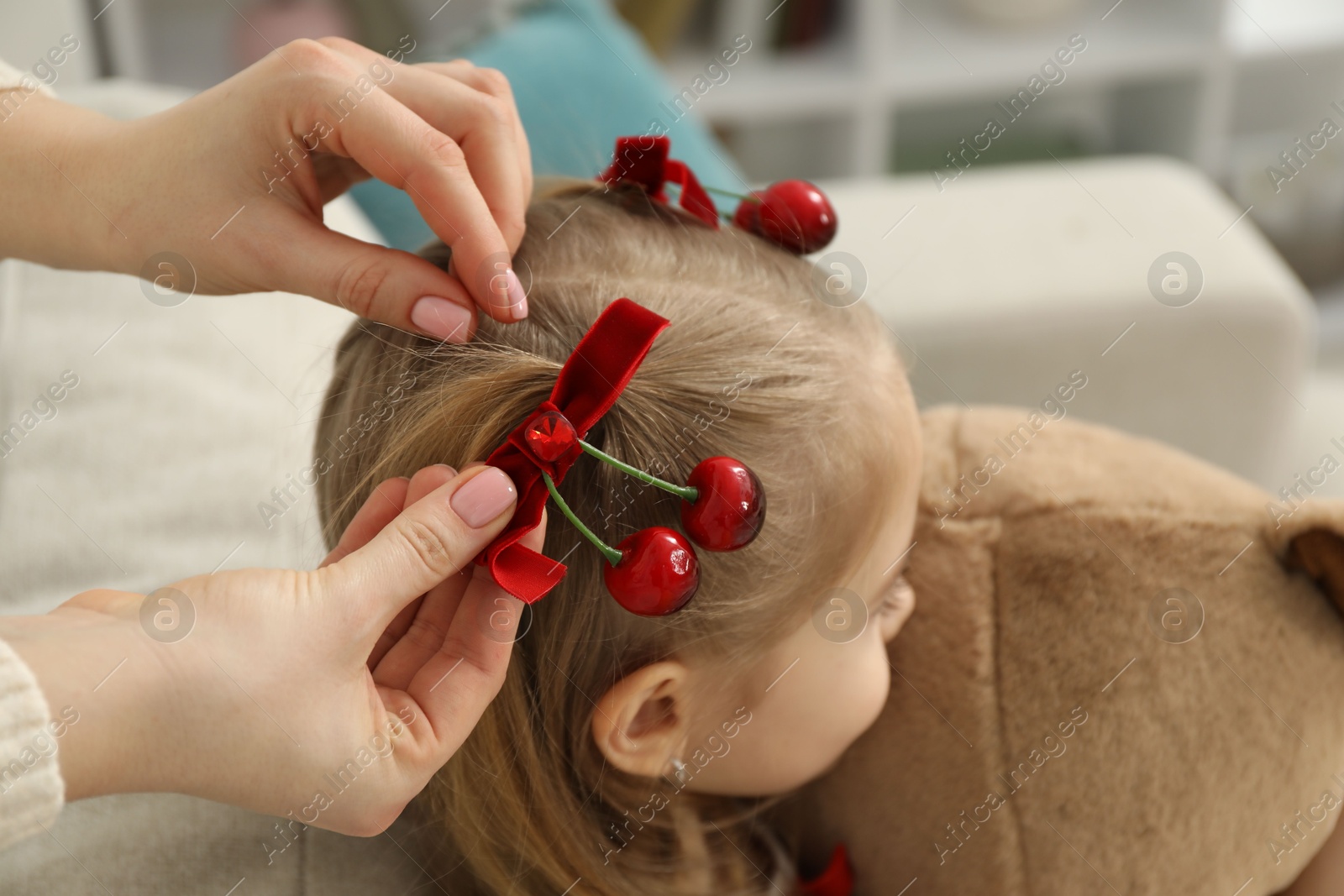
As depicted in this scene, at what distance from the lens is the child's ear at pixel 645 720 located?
629mm

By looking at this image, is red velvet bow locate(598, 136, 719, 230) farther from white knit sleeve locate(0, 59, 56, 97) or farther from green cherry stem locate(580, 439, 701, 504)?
white knit sleeve locate(0, 59, 56, 97)

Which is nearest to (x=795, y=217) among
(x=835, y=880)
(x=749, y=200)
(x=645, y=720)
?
(x=749, y=200)

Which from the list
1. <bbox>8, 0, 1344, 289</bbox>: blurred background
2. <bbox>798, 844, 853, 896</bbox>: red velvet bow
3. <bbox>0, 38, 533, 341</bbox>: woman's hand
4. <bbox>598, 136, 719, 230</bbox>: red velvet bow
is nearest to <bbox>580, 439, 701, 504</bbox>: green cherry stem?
<bbox>0, 38, 533, 341</bbox>: woman's hand

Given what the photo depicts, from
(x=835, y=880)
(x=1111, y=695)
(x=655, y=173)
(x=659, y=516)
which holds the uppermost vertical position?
(x=655, y=173)

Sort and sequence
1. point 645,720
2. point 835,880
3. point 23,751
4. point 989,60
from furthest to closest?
point 989,60
point 835,880
point 645,720
point 23,751

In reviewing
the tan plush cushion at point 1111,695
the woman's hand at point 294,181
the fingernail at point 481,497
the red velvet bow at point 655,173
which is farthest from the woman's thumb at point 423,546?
the tan plush cushion at point 1111,695

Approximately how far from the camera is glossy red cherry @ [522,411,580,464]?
51cm

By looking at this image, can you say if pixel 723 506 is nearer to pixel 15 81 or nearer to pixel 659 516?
pixel 659 516

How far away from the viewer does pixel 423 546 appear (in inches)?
19.8

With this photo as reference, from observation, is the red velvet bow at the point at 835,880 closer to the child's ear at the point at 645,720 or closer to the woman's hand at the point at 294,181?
the child's ear at the point at 645,720

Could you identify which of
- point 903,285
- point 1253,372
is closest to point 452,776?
point 903,285

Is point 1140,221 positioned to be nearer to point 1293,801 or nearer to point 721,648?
point 1293,801

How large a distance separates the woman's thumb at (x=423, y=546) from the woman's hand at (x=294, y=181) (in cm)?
11

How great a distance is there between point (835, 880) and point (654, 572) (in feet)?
1.26
